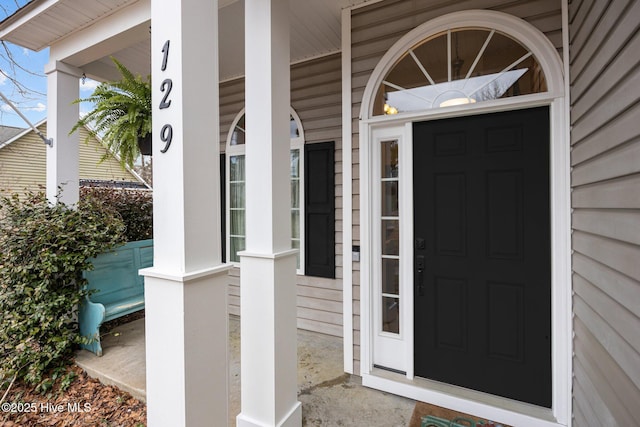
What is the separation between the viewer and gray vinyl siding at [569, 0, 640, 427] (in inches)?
42.1

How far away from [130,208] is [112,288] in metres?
1.03

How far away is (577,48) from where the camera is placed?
5.52ft

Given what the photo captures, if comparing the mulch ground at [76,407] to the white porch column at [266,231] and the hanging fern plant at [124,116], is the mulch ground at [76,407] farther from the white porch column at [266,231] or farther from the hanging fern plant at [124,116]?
the hanging fern plant at [124,116]

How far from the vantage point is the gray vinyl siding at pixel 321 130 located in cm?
315

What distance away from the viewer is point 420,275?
2.27 m

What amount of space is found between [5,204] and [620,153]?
433 cm

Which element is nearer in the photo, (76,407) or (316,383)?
(76,407)

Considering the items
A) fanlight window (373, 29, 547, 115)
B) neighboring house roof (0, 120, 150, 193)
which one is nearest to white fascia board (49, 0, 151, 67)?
fanlight window (373, 29, 547, 115)

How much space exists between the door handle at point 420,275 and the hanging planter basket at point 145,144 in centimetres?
219

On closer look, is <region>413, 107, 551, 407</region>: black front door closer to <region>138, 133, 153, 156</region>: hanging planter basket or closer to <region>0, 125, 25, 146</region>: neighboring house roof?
<region>138, 133, 153, 156</region>: hanging planter basket

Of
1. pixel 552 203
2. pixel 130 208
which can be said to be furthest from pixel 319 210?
pixel 130 208

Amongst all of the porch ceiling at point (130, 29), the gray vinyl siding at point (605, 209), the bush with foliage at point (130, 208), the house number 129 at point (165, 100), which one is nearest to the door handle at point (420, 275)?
the gray vinyl siding at point (605, 209)

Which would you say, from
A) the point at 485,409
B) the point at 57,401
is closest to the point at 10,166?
the point at 57,401

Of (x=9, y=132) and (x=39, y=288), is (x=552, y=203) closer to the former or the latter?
(x=39, y=288)
